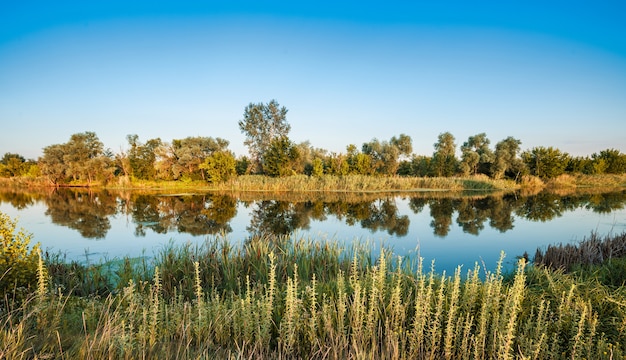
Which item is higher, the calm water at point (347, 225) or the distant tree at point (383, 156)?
the distant tree at point (383, 156)

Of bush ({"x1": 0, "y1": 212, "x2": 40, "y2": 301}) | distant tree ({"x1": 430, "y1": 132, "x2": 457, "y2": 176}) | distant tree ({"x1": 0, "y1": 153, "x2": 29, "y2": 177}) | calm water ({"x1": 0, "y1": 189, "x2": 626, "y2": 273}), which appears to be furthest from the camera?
distant tree ({"x1": 0, "y1": 153, "x2": 29, "y2": 177})

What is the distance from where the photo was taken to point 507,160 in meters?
43.8

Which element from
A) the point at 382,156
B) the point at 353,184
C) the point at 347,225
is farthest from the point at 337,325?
the point at 382,156

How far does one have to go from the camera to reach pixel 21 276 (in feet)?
15.9

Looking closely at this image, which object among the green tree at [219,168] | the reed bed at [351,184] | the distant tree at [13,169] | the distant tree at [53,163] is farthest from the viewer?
the distant tree at [13,169]

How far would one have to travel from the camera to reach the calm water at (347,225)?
11275 mm

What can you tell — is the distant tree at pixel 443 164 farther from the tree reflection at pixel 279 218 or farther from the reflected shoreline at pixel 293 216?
the tree reflection at pixel 279 218

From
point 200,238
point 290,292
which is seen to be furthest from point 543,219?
point 290,292

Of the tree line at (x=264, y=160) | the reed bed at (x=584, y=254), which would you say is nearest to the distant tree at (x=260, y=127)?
the tree line at (x=264, y=160)

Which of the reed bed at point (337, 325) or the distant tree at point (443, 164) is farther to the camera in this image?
the distant tree at point (443, 164)

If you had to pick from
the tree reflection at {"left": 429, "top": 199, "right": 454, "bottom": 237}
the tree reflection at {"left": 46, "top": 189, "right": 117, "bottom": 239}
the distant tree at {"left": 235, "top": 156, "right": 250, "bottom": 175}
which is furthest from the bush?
the distant tree at {"left": 235, "top": 156, "right": 250, "bottom": 175}

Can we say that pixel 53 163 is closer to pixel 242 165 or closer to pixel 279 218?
pixel 242 165

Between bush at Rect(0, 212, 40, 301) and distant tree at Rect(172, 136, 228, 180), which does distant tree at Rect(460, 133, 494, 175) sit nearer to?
distant tree at Rect(172, 136, 228, 180)

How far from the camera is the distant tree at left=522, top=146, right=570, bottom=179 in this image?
42.8 meters
